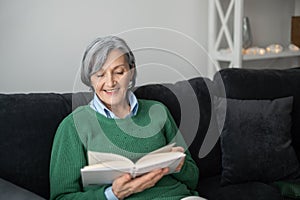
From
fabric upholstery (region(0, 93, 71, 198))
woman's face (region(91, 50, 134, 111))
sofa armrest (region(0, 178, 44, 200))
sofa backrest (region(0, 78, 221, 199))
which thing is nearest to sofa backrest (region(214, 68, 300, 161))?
sofa backrest (region(0, 78, 221, 199))

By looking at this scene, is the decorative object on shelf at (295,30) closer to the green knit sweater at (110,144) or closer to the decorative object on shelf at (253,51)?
the decorative object on shelf at (253,51)

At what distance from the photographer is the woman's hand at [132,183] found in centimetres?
130

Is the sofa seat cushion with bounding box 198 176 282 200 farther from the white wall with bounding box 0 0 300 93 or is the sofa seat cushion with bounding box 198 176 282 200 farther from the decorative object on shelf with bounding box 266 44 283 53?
the decorative object on shelf with bounding box 266 44 283 53

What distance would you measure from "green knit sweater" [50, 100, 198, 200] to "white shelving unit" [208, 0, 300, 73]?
0.93m

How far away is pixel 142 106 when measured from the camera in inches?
62.1

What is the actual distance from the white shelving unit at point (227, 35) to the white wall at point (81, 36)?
67mm

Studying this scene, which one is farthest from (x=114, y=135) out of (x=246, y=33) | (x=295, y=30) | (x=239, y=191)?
(x=295, y=30)

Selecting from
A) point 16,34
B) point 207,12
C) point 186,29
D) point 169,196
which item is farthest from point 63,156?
point 207,12

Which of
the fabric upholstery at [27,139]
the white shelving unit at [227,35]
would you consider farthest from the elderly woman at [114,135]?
the white shelving unit at [227,35]

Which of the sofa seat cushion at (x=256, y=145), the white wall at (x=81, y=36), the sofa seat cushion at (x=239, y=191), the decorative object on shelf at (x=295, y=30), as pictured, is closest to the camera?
the sofa seat cushion at (x=239, y=191)

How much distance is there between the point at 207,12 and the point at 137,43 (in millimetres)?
524

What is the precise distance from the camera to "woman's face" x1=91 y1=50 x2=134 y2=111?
4.73ft

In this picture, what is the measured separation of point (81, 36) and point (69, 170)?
0.92m

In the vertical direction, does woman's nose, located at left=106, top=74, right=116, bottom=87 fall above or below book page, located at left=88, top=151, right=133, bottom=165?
above
